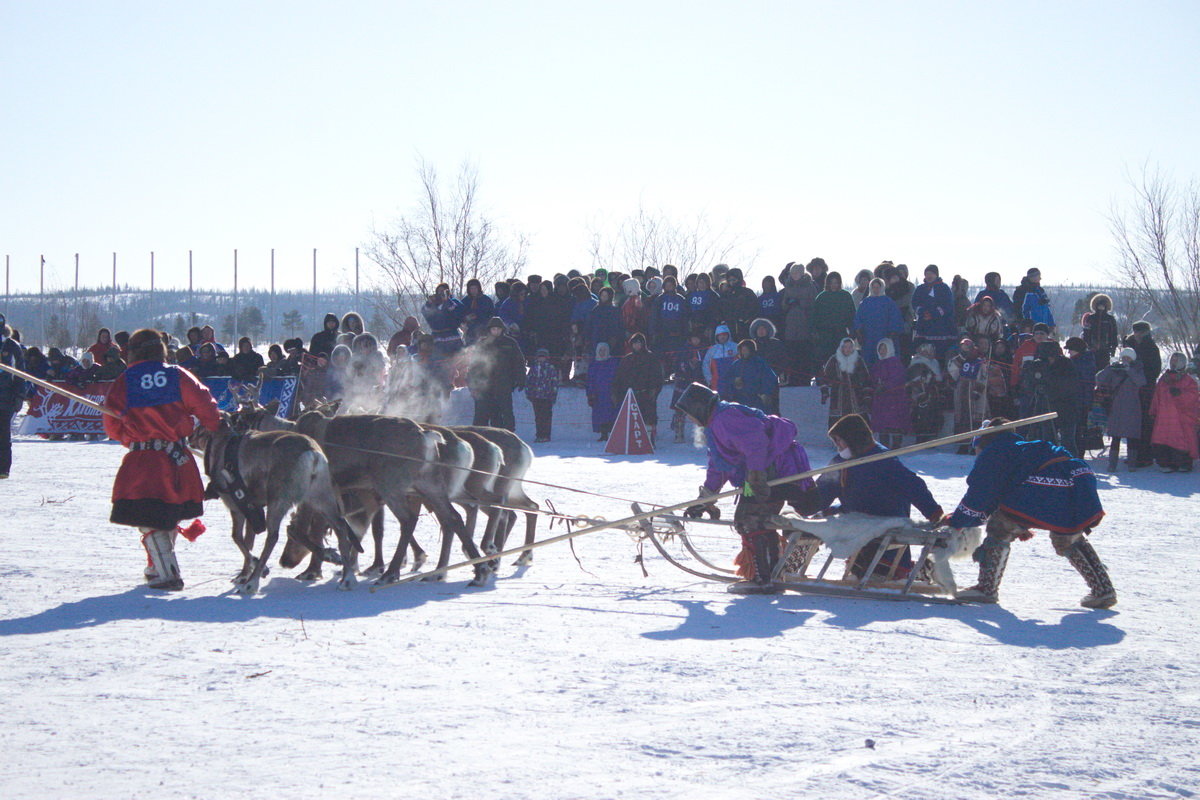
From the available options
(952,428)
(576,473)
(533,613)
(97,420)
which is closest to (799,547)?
(533,613)

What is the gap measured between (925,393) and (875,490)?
7.89 metres

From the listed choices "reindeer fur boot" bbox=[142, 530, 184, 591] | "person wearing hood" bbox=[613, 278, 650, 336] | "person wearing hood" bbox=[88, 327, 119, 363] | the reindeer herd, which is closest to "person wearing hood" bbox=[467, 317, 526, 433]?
"person wearing hood" bbox=[613, 278, 650, 336]

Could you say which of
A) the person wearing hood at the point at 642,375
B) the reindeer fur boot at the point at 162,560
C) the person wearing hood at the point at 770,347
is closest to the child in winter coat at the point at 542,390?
the person wearing hood at the point at 642,375

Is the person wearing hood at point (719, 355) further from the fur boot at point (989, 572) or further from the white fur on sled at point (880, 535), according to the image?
the fur boot at point (989, 572)

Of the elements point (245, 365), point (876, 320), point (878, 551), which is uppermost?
point (876, 320)

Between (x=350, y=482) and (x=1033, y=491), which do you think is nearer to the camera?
(x=1033, y=491)

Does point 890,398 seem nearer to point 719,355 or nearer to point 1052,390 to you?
point 1052,390

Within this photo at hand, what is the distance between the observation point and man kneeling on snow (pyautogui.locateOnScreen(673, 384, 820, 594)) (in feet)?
24.3

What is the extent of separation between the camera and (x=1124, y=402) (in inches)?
566

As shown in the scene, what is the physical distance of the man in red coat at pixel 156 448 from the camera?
7.31 m

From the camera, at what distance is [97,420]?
61.6 feet

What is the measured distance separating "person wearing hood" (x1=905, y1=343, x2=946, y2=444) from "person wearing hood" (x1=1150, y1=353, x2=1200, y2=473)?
2.49 meters

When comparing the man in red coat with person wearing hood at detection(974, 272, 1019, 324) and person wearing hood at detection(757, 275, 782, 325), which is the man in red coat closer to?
person wearing hood at detection(757, 275, 782, 325)

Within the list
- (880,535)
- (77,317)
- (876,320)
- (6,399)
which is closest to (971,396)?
(876,320)
